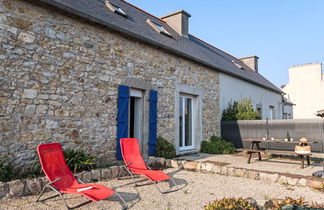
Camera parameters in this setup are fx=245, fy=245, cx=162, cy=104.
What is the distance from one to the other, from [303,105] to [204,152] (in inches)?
742

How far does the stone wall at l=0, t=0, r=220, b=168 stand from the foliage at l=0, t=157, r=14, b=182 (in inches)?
5.9

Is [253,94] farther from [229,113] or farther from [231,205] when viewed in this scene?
[231,205]

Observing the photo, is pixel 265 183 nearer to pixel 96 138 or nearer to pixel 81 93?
pixel 96 138

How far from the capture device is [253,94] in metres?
13.6

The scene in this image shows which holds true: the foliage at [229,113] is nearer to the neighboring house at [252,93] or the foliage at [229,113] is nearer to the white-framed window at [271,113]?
the neighboring house at [252,93]

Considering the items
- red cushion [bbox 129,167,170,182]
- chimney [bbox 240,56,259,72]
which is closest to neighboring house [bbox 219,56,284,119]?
chimney [bbox 240,56,259,72]

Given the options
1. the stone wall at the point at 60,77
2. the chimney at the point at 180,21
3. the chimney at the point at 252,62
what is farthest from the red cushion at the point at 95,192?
the chimney at the point at 252,62

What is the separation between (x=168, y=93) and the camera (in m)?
7.96

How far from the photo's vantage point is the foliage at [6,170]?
3.97 metres

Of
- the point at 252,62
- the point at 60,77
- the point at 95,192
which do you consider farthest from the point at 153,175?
the point at 252,62

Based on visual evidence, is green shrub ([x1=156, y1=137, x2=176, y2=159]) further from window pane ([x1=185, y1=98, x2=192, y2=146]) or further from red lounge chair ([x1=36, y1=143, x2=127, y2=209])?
red lounge chair ([x1=36, y1=143, x2=127, y2=209])

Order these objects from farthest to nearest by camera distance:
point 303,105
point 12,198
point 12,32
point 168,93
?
point 303,105
point 168,93
point 12,32
point 12,198

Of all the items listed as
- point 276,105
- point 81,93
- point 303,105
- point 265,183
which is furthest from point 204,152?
point 303,105

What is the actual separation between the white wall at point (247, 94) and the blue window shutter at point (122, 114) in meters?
5.33
